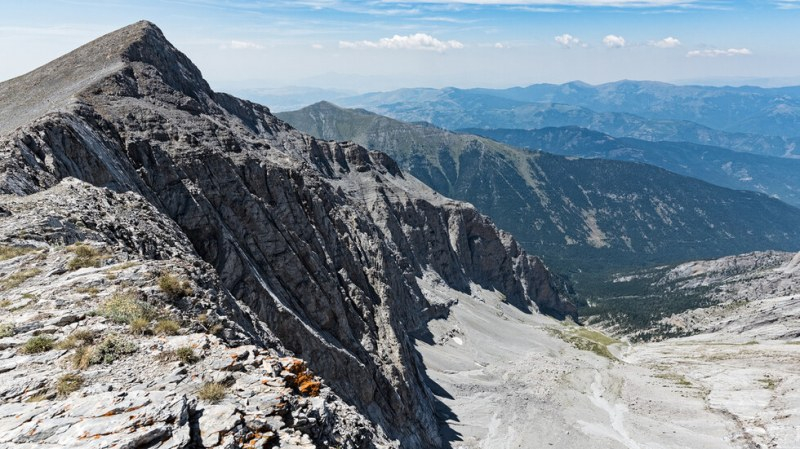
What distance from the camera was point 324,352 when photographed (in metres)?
48.5

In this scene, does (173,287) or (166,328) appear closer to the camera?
(166,328)

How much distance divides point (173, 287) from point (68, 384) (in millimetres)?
6202

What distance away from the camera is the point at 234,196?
59.1 m

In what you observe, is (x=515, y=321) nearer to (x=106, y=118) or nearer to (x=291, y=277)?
(x=291, y=277)

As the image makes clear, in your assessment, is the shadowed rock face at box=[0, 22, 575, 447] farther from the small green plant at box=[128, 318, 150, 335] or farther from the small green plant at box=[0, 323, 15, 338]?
the small green plant at box=[128, 318, 150, 335]

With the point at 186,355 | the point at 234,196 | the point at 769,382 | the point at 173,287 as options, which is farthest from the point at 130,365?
the point at 769,382

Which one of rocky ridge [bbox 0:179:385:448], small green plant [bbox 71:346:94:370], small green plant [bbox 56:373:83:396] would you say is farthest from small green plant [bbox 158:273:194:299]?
small green plant [bbox 56:373:83:396]

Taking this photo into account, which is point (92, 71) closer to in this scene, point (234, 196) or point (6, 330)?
point (234, 196)

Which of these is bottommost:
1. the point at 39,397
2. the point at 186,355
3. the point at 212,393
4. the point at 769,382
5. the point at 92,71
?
the point at 769,382

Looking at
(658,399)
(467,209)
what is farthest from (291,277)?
(467,209)

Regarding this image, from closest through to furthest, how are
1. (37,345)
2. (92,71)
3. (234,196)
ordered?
(37,345) → (234,196) → (92,71)

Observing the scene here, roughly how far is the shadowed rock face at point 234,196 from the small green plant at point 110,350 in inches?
894

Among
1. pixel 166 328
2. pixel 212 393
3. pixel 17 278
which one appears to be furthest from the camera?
pixel 17 278

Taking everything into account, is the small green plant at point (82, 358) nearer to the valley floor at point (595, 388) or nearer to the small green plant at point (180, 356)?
the small green plant at point (180, 356)
